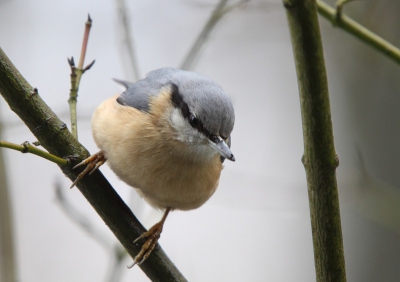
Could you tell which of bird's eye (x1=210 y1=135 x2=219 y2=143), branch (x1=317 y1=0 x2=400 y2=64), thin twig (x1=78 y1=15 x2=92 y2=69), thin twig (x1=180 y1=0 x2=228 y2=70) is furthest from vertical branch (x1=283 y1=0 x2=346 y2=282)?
thin twig (x1=180 y1=0 x2=228 y2=70)

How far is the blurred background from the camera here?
258 cm

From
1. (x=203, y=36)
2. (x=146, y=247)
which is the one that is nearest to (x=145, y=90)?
(x=203, y=36)

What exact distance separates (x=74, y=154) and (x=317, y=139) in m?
0.71

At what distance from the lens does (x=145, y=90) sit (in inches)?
75.1

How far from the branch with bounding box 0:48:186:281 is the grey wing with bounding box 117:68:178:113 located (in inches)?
17.1

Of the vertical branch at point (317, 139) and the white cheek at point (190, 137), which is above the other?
the white cheek at point (190, 137)

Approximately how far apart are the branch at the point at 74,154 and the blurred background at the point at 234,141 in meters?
0.57

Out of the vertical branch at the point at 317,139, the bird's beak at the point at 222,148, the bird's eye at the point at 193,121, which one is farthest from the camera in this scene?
the bird's eye at the point at 193,121

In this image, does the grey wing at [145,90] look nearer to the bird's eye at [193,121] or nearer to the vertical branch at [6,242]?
the bird's eye at [193,121]

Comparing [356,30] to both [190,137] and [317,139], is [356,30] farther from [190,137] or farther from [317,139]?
[190,137]

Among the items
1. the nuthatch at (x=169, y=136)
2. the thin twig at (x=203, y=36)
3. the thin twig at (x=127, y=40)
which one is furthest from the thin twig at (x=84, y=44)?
the thin twig at (x=203, y=36)

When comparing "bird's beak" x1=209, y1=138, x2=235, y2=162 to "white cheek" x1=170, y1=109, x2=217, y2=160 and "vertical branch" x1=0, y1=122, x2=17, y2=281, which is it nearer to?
"white cheek" x1=170, y1=109, x2=217, y2=160

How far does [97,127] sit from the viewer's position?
73.6 inches

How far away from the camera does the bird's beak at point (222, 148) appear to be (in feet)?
5.16
